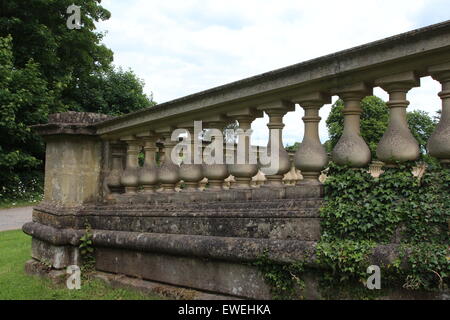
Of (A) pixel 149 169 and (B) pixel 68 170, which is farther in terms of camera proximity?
(B) pixel 68 170

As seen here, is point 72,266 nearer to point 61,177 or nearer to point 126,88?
point 61,177

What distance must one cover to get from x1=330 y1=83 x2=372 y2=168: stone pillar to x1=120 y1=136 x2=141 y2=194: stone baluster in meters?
2.61

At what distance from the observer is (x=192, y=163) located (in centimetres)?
417

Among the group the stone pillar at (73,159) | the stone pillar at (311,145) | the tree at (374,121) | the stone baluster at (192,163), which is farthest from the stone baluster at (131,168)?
the tree at (374,121)

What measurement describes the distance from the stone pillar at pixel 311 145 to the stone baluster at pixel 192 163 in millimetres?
1167

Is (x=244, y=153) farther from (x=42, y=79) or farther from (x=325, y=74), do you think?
(x=42, y=79)

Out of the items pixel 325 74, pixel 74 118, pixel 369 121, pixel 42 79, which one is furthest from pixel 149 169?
pixel 369 121

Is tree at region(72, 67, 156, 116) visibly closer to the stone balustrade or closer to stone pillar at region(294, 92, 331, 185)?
the stone balustrade

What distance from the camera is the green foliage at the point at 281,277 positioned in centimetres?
308

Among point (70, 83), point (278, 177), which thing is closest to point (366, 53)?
point (278, 177)

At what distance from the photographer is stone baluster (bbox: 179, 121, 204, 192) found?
4.16m

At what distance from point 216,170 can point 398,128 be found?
1674mm

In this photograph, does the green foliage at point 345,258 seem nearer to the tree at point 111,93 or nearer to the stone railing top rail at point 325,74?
the stone railing top rail at point 325,74
